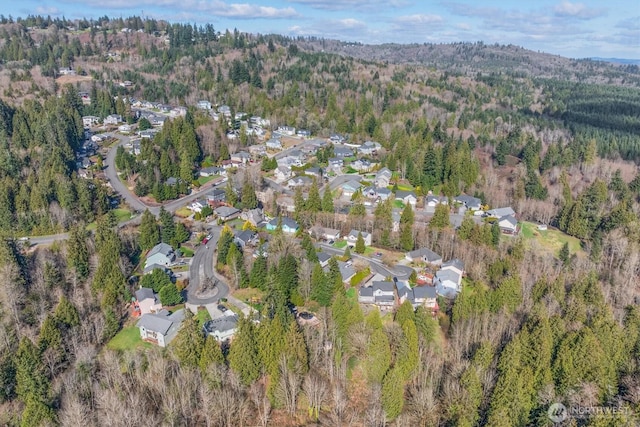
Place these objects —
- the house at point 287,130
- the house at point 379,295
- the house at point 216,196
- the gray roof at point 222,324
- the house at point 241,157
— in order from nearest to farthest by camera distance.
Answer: the gray roof at point 222,324 < the house at point 379,295 < the house at point 216,196 < the house at point 241,157 < the house at point 287,130

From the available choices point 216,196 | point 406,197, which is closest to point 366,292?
point 406,197

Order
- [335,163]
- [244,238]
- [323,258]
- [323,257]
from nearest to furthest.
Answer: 1. [323,258]
2. [323,257]
3. [244,238]
4. [335,163]

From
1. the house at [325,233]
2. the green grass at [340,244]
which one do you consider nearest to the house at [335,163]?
the house at [325,233]

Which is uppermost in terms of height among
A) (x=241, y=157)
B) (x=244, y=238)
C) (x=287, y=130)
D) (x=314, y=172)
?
(x=287, y=130)

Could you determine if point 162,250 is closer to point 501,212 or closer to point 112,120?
point 501,212

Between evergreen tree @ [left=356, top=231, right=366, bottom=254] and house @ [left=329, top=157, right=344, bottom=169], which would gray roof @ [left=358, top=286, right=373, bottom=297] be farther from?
house @ [left=329, top=157, right=344, bottom=169]

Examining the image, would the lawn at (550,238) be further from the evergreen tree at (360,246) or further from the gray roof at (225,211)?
the gray roof at (225,211)

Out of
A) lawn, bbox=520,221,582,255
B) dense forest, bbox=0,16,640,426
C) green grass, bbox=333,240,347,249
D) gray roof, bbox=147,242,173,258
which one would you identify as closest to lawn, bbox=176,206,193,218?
dense forest, bbox=0,16,640,426
